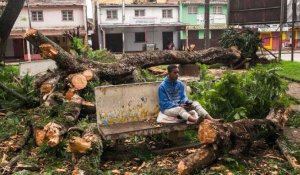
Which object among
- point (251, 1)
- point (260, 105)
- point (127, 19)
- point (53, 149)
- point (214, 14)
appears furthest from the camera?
point (214, 14)

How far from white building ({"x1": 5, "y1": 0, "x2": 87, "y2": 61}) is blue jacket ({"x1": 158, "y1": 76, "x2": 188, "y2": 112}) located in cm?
2939

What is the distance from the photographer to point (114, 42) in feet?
123

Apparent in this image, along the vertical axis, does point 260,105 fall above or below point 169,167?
above

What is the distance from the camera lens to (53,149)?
569 centimetres

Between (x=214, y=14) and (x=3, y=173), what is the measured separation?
128ft

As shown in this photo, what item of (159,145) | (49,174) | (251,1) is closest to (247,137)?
(159,145)

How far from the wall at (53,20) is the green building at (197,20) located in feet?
37.1

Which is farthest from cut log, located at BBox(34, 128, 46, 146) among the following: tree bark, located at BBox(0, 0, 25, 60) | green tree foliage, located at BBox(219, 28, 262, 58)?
green tree foliage, located at BBox(219, 28, 262, 58)

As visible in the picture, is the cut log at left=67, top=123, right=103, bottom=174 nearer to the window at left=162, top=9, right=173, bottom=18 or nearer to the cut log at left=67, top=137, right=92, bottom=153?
the cut log at left=67, top=137, right=92, bottom=153

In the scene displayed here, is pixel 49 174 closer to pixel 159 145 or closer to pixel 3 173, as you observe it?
pixel 3 173

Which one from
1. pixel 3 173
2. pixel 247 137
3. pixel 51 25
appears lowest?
pixel 3 173

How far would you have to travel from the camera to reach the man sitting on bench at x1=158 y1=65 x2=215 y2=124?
568 cm

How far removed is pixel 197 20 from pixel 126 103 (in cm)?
3640

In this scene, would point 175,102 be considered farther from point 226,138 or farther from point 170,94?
point 226,138
